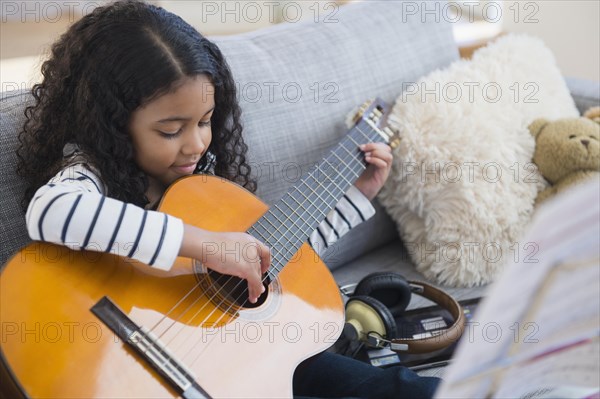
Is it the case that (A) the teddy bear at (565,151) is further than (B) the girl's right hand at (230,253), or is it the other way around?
(A) the teddy bear at (565,151)

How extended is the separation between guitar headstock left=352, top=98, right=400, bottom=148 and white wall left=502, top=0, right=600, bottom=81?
5.03ft

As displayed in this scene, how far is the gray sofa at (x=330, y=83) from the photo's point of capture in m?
1.29

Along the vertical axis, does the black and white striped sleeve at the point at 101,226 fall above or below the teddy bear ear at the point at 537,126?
above

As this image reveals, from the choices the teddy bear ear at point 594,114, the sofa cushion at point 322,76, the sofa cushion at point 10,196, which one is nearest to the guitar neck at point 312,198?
the sofa cushion at point 322,76

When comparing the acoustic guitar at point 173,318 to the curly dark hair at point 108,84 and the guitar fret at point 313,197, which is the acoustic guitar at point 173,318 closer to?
the guitar fret at point 313,197

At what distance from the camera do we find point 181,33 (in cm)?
98

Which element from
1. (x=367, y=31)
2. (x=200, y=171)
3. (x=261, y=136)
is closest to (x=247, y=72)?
(x=261, y=136)

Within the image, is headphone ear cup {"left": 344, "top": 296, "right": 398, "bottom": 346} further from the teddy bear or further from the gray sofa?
the teddy bear

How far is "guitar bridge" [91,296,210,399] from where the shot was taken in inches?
31.3

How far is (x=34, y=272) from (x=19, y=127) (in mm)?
321

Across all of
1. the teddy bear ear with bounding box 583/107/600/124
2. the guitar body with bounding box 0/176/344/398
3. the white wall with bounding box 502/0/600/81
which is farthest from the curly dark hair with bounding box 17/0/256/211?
the white wall with bounding box 502/0/600/81

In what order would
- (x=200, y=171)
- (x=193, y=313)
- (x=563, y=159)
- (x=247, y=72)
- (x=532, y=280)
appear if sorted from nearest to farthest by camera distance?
(x=532, y=280), (x=193, y=313), (x=200, y=171), (x=247, y=72), (x=563, y=159)

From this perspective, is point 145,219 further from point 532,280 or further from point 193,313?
point 532,280

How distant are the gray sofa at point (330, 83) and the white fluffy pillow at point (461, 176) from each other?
6cm
